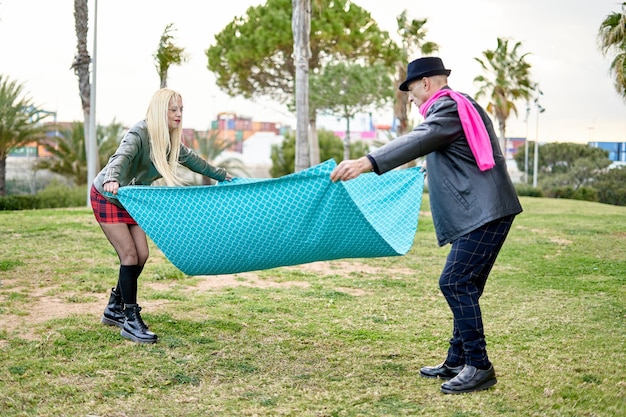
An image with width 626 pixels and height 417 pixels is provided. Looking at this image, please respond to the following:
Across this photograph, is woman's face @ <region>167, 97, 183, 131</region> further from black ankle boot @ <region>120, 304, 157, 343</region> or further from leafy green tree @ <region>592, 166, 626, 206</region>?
leafy green tree @ <region>592, 166, 626, 206</region>

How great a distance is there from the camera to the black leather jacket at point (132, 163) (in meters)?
5.43

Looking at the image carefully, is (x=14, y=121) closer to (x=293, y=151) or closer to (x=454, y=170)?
(x=293, y=151)

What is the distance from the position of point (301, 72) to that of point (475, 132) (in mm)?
13516

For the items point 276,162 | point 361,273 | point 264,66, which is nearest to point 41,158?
point 276,162

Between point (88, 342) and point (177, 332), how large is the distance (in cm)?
69

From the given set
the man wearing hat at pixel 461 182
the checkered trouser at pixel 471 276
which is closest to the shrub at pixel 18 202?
the man wearing hat at pixel 461 182

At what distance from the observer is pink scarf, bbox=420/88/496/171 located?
14.2ft

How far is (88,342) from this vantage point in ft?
18.5

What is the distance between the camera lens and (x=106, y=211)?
18.4 ft

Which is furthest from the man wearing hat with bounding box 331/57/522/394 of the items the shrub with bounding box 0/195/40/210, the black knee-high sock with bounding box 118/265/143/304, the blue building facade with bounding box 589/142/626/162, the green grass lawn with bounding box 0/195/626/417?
the blue building facade with bounding box 589/142/626/162

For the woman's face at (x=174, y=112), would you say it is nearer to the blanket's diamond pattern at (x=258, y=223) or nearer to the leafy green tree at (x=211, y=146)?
the blanket's diamond pattern at (x=258, y=223)

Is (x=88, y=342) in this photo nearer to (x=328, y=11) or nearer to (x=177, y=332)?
(x=177, y=332)

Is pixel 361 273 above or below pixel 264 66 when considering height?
below

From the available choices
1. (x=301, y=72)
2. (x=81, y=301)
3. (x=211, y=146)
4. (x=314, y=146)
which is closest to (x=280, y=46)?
(x=314, y=146)
